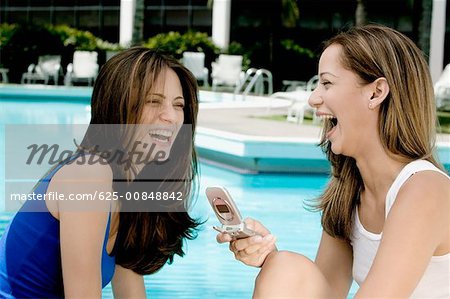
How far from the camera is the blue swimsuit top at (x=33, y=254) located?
2307 mm

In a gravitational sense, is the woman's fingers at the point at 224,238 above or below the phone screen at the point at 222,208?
below

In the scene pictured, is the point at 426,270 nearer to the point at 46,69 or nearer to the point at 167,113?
the point at 167,113

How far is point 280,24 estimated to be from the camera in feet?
76.4

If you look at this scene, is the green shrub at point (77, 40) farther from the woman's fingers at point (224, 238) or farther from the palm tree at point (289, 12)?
the woman's fingers at point (224, 238)

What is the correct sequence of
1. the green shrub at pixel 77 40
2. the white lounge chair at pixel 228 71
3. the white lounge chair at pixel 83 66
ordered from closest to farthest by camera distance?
the white lounge chair at pixel 228 71 → the white lounge chair at pixel 83 66 → the green shrub at pixel 77 40

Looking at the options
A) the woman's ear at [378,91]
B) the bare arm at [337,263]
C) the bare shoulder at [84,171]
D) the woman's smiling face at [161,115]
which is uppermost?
the woman's ear at [378,91]

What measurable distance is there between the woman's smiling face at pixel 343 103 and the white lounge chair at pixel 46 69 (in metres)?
17.7

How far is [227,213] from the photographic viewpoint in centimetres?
232

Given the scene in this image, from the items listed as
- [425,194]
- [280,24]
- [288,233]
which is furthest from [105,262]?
[280,24]

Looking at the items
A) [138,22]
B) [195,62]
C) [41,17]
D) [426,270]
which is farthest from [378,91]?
[41,17]

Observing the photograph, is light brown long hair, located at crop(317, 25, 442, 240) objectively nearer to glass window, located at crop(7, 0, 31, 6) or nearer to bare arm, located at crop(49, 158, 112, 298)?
bare arm, located at crop(49, 158, 112, 298)

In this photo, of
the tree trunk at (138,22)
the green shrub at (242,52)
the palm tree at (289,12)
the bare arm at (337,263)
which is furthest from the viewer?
the palm tree at (289,12)

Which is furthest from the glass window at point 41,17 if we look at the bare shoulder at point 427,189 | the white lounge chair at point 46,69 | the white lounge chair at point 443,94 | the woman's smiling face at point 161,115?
the bare shoulder at point 427,189

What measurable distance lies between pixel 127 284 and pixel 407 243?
923mm
